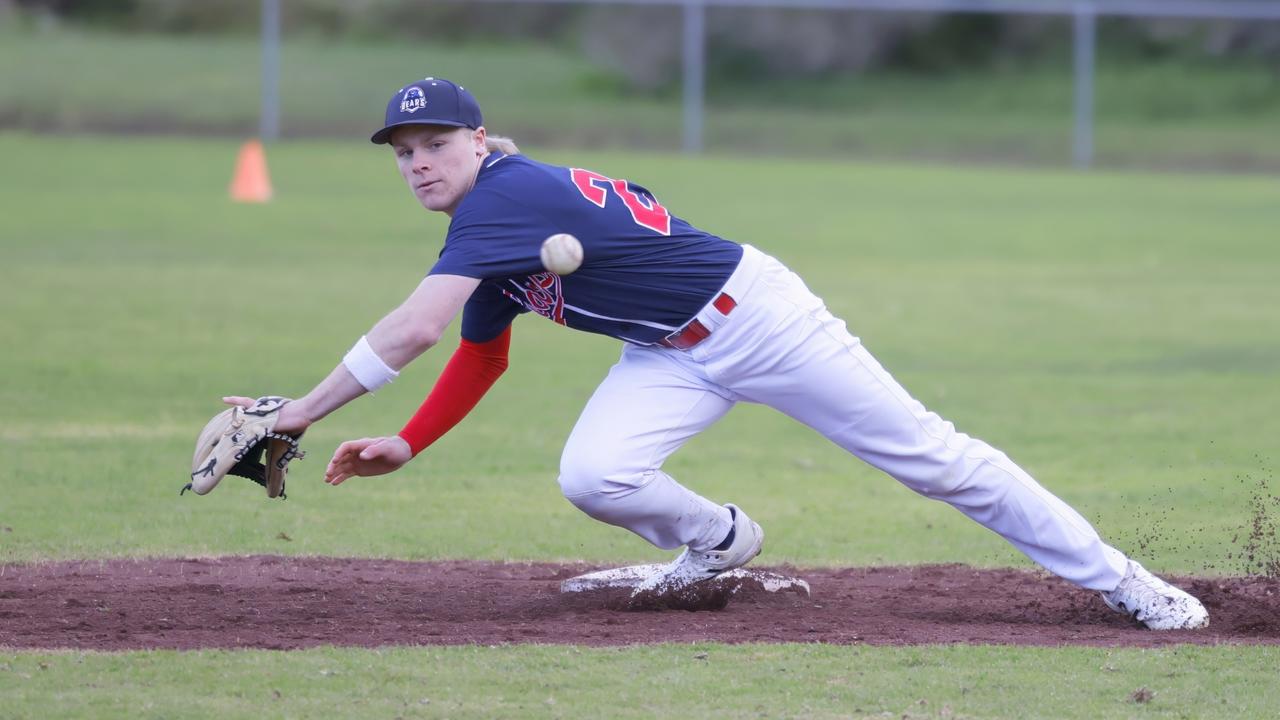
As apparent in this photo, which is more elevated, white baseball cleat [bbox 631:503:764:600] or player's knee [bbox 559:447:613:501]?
player's knee [bbox 559:447:613:501]

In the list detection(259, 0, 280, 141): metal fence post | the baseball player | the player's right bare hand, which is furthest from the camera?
detection(259, 0, 280, 141): metal fence post

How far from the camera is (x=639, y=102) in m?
35.5

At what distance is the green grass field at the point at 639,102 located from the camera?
33.9 m

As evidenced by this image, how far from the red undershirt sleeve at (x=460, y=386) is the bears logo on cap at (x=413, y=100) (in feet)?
3.28

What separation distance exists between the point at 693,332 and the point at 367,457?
46.9 inches

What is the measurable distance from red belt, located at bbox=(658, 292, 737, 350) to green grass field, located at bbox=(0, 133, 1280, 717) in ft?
3.48

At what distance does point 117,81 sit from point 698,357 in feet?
104

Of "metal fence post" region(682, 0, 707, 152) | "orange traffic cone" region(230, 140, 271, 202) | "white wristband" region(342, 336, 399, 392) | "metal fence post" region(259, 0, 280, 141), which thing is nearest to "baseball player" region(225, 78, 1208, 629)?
"white wristband" region(342, 336, 399, 392)

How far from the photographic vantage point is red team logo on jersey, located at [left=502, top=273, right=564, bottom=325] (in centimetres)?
Result: 586

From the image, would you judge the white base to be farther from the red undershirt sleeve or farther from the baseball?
the baseball

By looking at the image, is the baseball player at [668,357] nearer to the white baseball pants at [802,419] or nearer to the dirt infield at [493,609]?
the white baseball pants at [802,419]

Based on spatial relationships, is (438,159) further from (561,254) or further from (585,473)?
(585,473)

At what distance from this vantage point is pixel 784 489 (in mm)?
9281

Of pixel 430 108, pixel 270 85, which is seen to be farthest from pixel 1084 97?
pixel 430 108
